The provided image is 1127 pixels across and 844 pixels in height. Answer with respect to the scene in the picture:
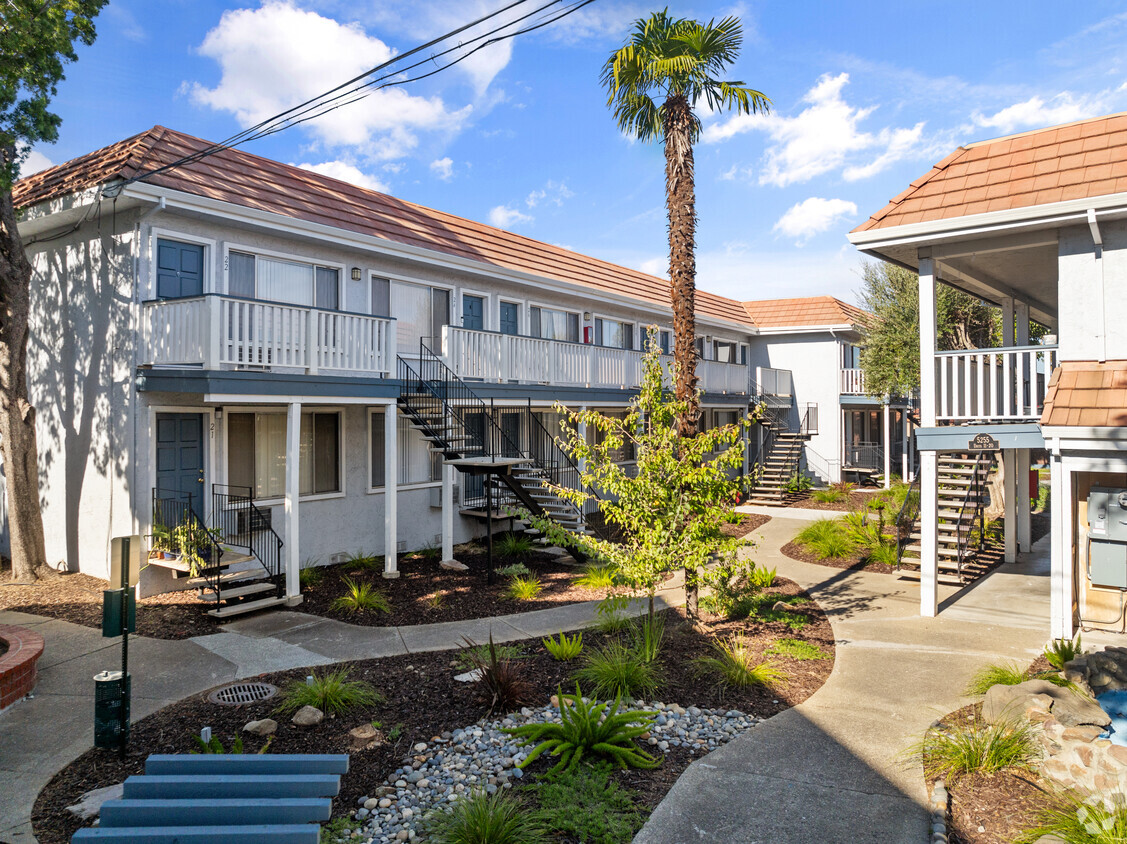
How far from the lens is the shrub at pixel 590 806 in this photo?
454 centimetres

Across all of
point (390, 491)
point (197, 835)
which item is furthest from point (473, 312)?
point (197, 835)

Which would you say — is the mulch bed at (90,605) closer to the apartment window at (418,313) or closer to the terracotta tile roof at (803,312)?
the apartment window at (418,313)

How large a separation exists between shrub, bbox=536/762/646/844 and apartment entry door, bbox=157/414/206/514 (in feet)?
27.2

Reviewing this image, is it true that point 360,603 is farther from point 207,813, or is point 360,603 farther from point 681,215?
point 681,215

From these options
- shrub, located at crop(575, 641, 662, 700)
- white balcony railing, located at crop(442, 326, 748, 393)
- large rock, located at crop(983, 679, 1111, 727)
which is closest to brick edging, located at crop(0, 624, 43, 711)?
shrub, located at crop(575, 641, 662, 700)

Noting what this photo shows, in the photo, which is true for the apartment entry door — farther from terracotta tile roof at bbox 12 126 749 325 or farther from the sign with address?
the sign with address

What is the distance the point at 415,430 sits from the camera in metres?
14.1

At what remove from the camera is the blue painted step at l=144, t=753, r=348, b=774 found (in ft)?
15.2

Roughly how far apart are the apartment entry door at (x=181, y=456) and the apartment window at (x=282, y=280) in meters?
2.19

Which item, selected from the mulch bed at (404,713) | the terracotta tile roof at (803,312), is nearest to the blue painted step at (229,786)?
the mulch bed at (404,713)

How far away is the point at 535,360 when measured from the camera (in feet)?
48.5

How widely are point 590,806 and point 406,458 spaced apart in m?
9.96

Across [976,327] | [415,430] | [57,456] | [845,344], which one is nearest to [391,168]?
[415,430]

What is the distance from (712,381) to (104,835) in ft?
63.3
